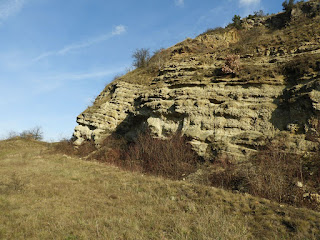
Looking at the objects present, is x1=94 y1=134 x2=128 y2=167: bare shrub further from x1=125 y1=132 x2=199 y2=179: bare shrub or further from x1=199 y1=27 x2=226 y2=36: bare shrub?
x1=199 y1=27 x2=226 y2=36: bare shrub

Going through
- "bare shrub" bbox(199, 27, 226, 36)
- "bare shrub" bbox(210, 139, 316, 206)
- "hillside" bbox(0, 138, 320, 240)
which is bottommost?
"hillside" bbox(0, 138, 320, 240)

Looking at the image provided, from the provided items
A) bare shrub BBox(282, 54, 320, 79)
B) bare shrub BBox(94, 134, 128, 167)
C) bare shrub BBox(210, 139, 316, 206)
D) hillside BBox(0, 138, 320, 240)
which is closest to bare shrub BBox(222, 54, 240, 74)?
bare shrub BBox(282, 54, 320, 79)

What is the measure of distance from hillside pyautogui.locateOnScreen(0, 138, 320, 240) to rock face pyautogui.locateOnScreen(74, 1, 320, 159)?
4882 mm

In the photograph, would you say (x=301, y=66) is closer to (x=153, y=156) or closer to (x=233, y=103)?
(x=233, y=103)

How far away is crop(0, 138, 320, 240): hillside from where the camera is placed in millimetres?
5609

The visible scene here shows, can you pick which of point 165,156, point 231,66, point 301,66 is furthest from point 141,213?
point 301,66

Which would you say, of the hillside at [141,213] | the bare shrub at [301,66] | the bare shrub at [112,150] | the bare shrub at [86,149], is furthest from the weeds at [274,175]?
the bare shrub at [86,149]

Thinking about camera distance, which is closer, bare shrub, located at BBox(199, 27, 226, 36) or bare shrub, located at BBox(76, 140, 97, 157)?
bare shrub, located at BBox(76, 140, 97, 157)

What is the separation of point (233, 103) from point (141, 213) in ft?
33.1

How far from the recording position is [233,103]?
14.4 meters

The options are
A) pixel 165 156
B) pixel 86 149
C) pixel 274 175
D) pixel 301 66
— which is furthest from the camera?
pixel 86 149

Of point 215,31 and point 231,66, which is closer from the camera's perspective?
point 231,66

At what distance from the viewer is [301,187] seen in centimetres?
878

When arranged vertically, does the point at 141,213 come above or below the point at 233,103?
below
